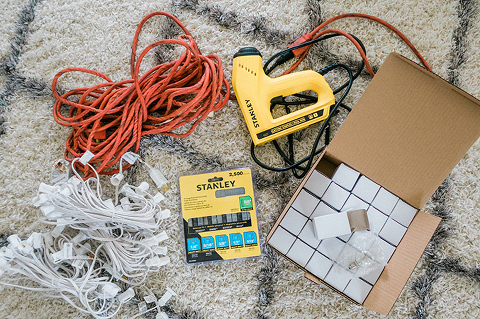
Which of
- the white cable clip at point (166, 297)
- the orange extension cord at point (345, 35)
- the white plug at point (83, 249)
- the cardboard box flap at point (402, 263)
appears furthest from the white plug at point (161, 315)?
the orange extension cord at point (345, 35)

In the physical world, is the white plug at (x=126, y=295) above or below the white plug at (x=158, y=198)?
below

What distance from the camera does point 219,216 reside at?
2.96 feet

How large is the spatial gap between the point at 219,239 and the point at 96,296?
0.34m

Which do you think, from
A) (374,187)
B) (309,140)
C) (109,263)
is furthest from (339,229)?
(109,263)

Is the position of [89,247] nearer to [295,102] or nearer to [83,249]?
[83,249]

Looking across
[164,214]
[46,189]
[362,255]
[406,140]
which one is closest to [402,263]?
[362,255]

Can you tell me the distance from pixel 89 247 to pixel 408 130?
81 centimetres

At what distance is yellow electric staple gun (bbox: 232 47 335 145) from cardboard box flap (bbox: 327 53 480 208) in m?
0.15

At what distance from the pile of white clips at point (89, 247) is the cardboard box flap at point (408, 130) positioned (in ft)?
1.59

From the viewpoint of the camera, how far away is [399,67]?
27.2 inches

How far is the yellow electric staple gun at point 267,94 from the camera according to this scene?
0.85 metres

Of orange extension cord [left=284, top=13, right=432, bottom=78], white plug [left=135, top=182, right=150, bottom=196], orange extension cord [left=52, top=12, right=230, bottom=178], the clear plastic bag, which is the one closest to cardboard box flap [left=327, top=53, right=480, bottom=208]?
the clear plastic bag

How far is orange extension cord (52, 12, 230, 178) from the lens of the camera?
31.8 inches

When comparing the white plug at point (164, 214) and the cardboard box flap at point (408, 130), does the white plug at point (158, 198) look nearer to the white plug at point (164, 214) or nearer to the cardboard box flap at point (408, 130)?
the white plug at point (164, 214)
